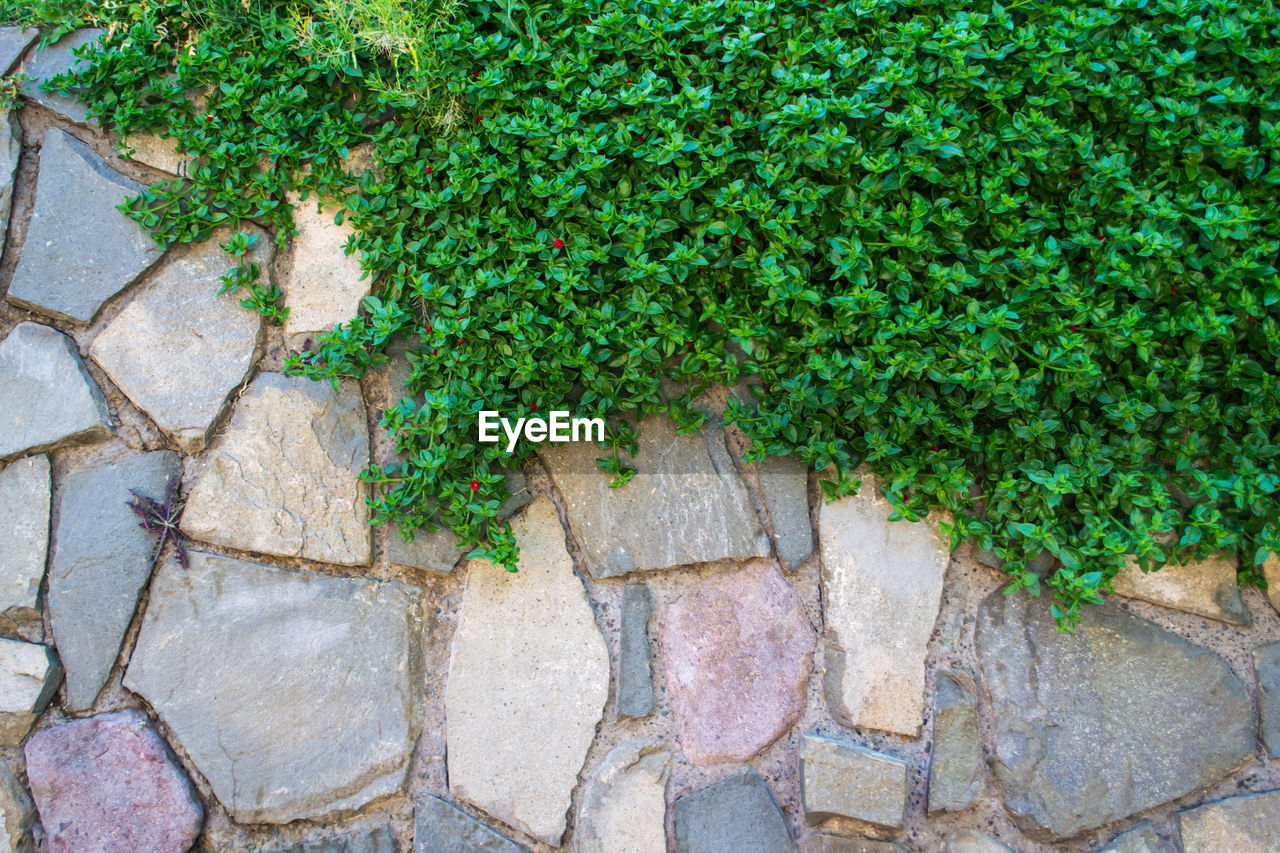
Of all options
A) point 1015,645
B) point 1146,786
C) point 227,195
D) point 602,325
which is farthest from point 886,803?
point 227,195

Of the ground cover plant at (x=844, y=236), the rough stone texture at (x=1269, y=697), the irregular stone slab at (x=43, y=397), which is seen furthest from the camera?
the irregular stone slab at (x=43, y=397)

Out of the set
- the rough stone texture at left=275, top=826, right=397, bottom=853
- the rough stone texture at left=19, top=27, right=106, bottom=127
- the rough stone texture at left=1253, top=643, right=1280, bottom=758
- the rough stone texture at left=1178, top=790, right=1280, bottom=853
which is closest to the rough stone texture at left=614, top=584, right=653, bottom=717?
the rough stone texture at left=275, top=826, right=397, bottom=853

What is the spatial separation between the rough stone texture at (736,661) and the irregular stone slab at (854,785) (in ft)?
0.34

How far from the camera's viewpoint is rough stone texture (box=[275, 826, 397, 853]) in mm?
1731

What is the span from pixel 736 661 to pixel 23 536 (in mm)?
1518

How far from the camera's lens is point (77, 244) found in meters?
1.81

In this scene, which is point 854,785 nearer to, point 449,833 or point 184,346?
point 449,833

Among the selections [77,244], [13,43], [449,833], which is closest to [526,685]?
A: [449,833]

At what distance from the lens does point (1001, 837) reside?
167 cm

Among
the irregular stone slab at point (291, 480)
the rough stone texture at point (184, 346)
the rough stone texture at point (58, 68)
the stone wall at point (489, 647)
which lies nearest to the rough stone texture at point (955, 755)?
the stone wall at point (489, 647)

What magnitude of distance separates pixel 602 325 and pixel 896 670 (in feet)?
3.00

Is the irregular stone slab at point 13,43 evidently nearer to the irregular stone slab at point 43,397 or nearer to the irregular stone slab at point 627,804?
the irregular stone slab at point 43,397

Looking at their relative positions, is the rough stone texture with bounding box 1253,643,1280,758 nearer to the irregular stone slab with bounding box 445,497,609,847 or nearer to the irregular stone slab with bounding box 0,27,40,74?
the irregular stone slab with bounding box 445,497,609,847

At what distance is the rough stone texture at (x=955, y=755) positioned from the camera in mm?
1666
